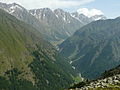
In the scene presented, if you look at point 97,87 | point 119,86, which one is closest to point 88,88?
point 97,87

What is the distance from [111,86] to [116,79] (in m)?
5.32

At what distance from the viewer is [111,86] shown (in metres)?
48.4

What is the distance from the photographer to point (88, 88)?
4809 centimetres

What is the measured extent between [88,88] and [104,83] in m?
3.66

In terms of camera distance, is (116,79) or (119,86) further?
(116,79)

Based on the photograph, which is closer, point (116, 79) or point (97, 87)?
point (97, 87)

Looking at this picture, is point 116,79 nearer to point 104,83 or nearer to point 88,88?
point 104,83

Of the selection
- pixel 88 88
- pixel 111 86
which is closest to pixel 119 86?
pixel 111 86

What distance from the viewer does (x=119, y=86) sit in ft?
160

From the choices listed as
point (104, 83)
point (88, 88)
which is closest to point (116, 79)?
point (104, 83)

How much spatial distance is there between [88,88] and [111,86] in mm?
3899

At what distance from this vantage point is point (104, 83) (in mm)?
50156

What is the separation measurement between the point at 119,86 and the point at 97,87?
4.08m

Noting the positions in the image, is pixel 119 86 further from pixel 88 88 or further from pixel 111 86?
pixel 88 88
